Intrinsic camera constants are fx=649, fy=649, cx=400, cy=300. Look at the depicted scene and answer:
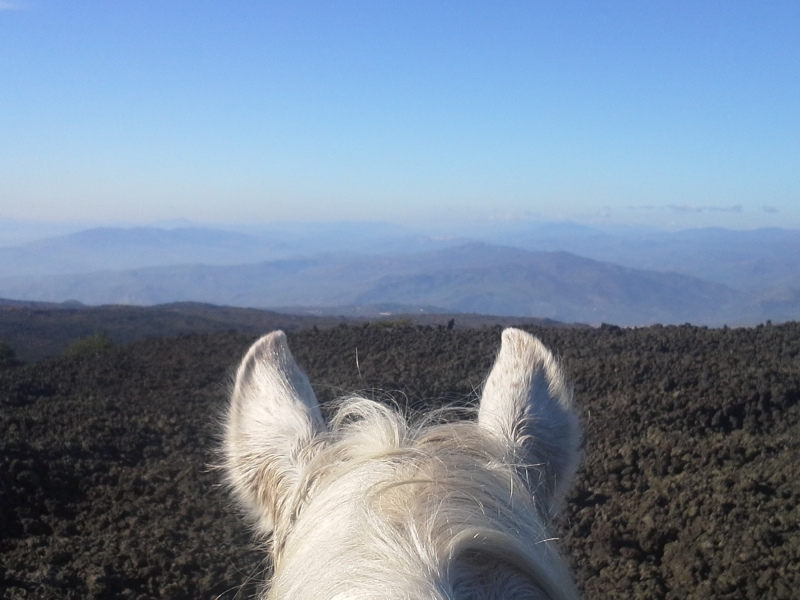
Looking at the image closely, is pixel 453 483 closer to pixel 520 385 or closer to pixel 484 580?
pixel 484 580

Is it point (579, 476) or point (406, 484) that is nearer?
point (406, 484)

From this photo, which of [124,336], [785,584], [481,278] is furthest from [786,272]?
[785,584]

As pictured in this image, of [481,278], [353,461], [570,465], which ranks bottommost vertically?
[481,278]

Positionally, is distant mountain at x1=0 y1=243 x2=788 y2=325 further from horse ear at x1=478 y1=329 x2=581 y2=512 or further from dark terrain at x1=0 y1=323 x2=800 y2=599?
horse ear at x1=478 y1=329 x2=581 y2=512

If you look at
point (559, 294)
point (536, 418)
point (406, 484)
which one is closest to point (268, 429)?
point (406, 484)

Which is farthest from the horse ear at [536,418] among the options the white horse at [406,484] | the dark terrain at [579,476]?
the dark terrain at [579,476]

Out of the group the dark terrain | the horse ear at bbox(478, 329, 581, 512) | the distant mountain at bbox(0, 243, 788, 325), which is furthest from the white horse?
the distant mountain at bbox(0, 243, 788, 325)

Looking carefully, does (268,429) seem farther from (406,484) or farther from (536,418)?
(536,418)
